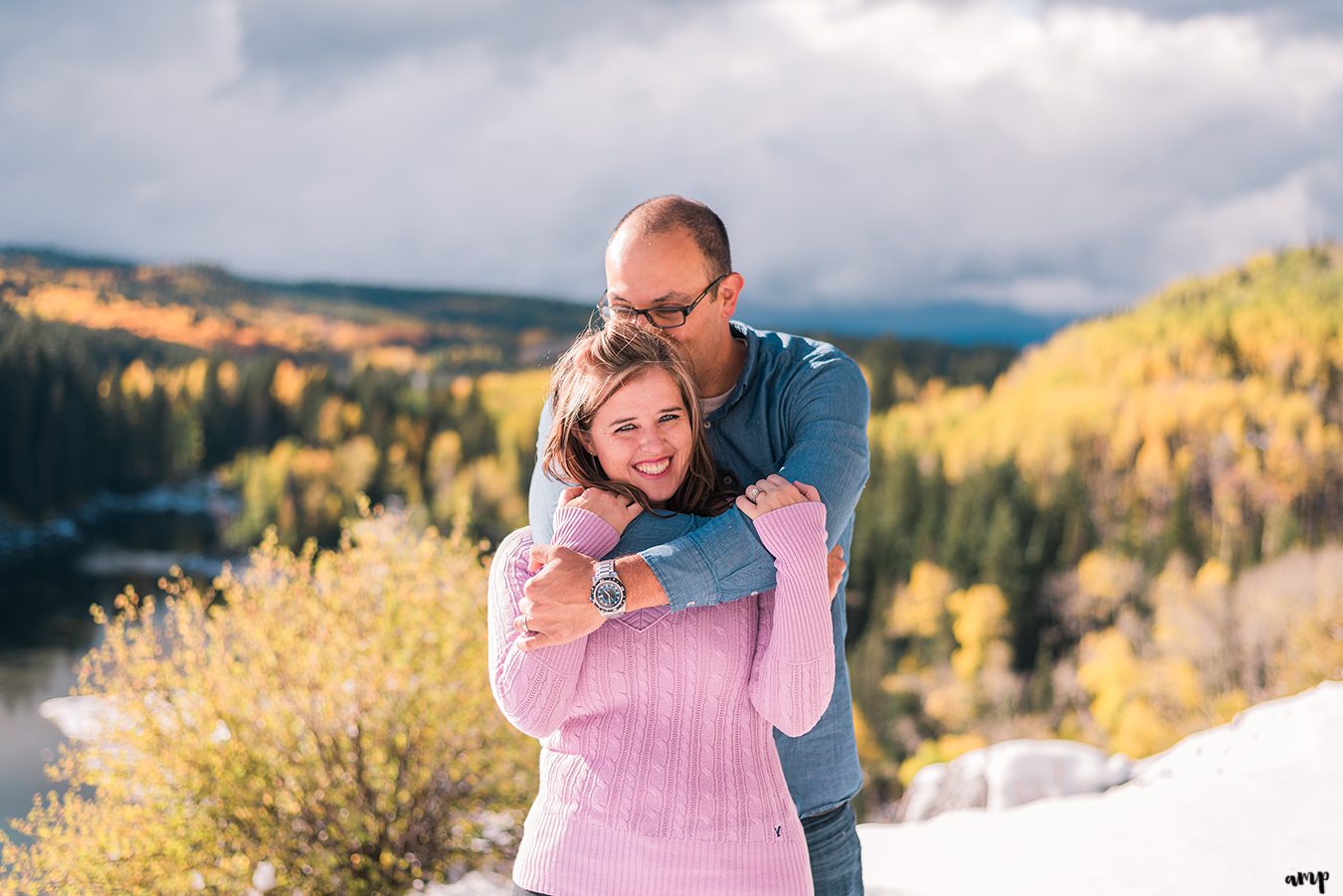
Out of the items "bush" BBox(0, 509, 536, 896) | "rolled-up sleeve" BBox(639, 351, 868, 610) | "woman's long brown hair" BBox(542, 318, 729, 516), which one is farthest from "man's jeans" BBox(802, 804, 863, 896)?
"bush" BBox(0, 509, 536, 896)

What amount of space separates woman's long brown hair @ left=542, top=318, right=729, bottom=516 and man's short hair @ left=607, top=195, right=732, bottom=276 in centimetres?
21

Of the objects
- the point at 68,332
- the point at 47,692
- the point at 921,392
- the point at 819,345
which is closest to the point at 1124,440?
the point at 921,392

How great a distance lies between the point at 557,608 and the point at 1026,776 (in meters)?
12.9

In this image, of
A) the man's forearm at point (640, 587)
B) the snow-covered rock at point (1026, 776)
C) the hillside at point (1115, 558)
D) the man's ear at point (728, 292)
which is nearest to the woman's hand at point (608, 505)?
the man's forearm at point (640, 587)

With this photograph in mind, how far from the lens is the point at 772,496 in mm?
1959

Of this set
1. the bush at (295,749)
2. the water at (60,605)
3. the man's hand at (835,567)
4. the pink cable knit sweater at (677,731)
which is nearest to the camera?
the pink cable knit sweater at (677,731)

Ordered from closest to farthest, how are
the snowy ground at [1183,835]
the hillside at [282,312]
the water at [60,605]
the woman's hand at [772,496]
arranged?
the woman's hand at [772,496] → the snowy ground at [1183,835] → the water at [60,605] → the hillside at [282,312]

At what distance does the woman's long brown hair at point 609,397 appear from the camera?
2010mm

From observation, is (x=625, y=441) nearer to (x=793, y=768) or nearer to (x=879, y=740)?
(x=793, y=768)

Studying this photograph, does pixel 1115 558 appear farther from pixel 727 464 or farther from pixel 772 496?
pixel 772 496

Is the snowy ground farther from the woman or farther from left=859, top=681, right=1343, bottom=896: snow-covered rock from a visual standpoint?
the woman

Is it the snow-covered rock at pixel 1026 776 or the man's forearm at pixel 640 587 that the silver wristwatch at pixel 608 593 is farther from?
the snow-covered rock at pixel 1026 776

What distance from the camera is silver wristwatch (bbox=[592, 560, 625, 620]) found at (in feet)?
6.09

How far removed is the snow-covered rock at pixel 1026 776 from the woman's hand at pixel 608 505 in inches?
476
